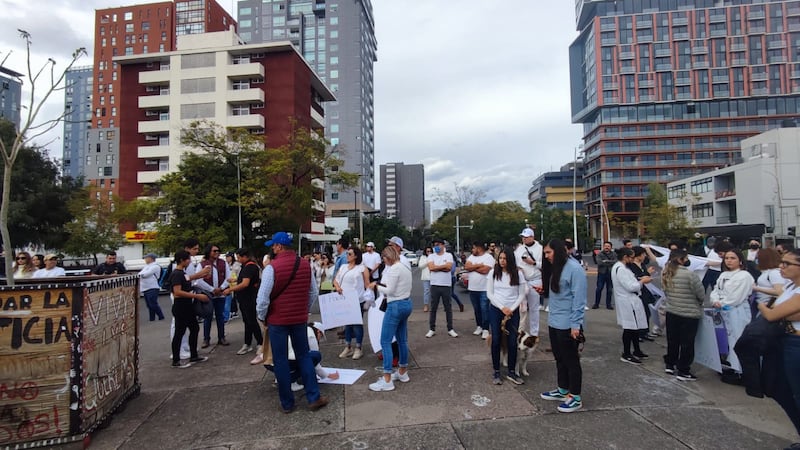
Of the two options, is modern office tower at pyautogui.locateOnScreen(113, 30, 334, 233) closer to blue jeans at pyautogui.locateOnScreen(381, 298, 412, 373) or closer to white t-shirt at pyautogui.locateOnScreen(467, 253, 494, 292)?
white t-shirt at pyautogui.locateOnScreen(467, 253, 494, 292)

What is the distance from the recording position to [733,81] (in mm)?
74375

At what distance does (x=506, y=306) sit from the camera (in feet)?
15.7

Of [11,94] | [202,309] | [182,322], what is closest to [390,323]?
[182,322]

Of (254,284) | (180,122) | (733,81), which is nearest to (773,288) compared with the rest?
(254,284)

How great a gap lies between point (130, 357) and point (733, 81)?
327ft

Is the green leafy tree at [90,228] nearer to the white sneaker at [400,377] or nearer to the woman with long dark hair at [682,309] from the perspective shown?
the white sneaker at [400,377]

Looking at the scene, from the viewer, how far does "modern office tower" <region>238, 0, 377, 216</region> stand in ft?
269

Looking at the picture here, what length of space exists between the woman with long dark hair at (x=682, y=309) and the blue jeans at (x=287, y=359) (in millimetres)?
4424

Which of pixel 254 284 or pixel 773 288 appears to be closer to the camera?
pixel 773 288

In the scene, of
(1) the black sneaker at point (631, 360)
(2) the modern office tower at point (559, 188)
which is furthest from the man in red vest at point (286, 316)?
(2) the modern office tower at point (559, 188)

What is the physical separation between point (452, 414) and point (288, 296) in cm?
209

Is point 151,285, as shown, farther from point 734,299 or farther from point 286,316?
point 734,299

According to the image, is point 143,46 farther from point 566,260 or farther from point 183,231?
point 566,260

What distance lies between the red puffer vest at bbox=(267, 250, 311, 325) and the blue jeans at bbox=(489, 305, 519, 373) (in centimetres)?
225
